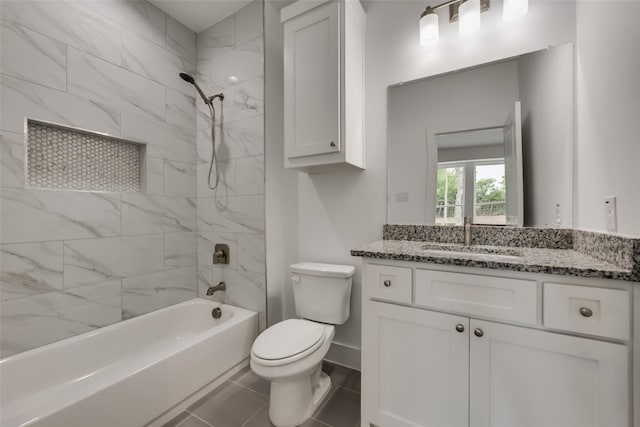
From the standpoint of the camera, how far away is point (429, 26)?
1464mm

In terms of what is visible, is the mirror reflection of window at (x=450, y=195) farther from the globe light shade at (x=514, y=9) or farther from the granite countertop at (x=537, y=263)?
the globe light shade at (x=514, y=9)

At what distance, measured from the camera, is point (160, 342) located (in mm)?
1893

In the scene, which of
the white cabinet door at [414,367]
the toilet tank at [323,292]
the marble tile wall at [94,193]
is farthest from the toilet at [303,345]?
the marble tile wall at [94,193]

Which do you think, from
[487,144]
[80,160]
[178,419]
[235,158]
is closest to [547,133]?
[487,144]

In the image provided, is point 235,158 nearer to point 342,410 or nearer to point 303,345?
point 303,345

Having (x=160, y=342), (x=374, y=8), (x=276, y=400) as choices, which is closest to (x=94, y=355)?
(x=160, y=342)

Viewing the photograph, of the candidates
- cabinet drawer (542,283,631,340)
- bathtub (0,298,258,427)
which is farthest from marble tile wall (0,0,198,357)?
cabinet drawer (542,283,631,340)

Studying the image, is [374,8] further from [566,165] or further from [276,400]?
[276,400]

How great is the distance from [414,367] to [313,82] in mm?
1593

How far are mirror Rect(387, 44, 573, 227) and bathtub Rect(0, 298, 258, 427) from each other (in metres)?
1.41

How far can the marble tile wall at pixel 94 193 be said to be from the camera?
1328 mm

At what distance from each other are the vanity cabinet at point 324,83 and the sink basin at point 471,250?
2.23 ft

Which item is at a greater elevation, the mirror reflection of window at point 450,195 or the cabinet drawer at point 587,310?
the mirror reflection of window at point 450,195

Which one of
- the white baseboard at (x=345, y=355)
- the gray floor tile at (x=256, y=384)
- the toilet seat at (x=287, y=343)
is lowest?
the gray floor tile at (x=256, y=384)
